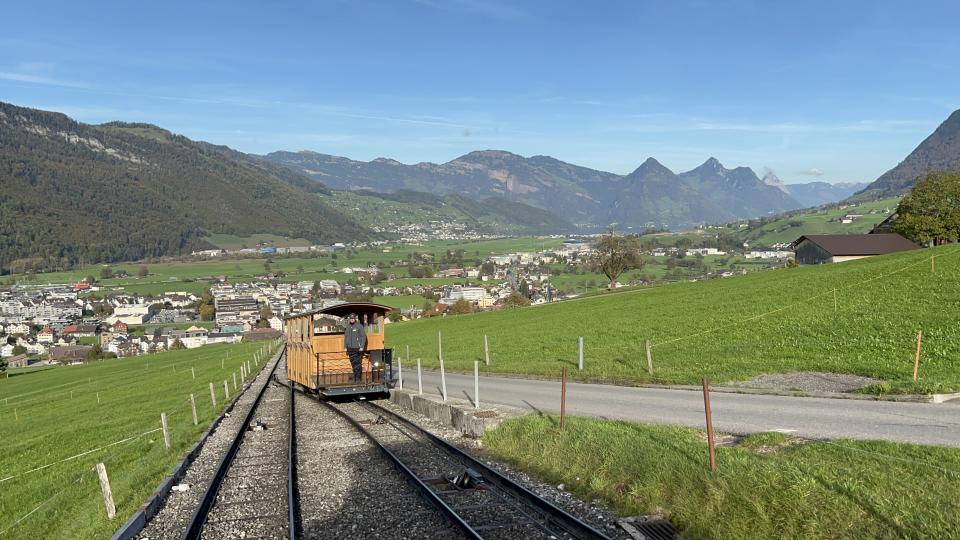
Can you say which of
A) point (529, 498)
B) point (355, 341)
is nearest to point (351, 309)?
point (355, 341)

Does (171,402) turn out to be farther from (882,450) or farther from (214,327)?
(214,327)

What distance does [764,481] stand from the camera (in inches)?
345

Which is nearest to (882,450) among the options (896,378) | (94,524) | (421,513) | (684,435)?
(684,435)

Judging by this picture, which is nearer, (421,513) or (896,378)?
(421,513)

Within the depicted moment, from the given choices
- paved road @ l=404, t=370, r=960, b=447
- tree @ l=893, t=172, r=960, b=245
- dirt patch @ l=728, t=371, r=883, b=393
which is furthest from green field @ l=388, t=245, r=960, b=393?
tree @ l=893, t=172, r=960, b=245

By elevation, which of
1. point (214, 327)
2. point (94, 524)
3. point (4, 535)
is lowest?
point (214, 327)

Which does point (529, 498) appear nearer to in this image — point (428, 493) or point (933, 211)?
point (428, 493)

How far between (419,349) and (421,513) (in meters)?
41.8

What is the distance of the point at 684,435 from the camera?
42.5 ft

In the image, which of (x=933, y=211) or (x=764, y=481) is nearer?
(x=764, y=481)

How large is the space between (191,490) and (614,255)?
7711 cm

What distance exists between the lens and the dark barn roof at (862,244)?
75.1 m

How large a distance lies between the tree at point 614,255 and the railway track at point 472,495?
7190cm

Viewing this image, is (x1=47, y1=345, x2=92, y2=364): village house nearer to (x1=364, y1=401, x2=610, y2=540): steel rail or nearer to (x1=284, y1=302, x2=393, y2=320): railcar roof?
(x1=284, y1=302, x2=393, y2=320): railcar roof
